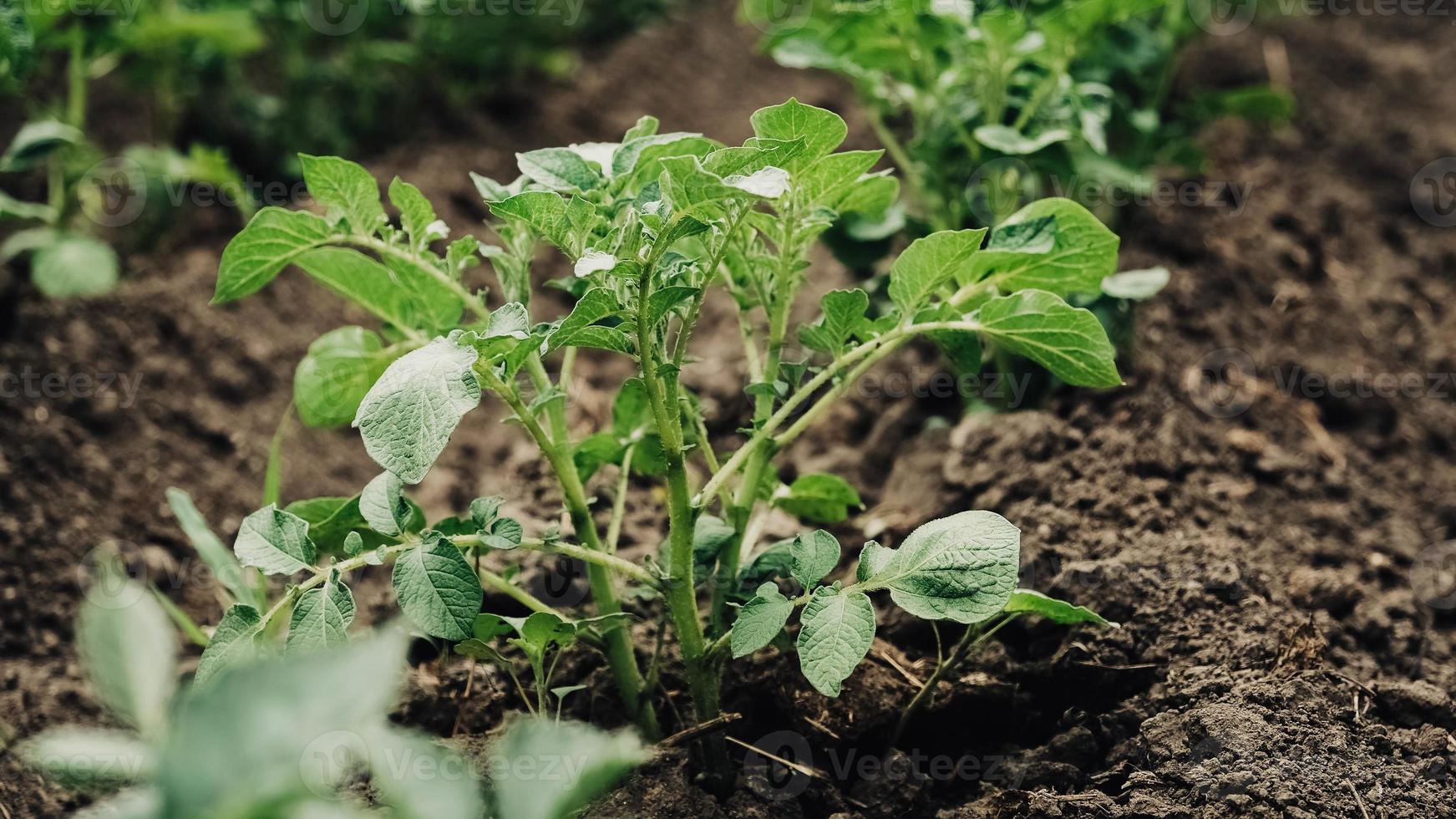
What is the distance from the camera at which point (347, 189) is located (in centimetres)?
125

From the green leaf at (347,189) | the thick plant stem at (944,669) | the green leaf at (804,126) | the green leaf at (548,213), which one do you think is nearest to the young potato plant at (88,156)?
the green leaf at (347,189)

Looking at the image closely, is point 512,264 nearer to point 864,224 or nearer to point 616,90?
point 864,224

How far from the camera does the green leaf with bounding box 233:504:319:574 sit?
116 centimetres

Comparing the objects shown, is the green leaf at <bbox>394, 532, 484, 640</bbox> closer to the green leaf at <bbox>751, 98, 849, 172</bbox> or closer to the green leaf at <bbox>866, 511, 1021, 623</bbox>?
the green leaf at <bbox>866, 511, 1021, 623</bbox>

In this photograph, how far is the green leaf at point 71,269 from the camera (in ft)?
7.08

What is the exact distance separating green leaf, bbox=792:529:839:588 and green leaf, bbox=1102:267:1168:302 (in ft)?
2.35

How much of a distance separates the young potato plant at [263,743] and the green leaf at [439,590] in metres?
0.23

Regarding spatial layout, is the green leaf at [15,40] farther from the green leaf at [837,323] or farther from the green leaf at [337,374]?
the green leaf at [837,323]

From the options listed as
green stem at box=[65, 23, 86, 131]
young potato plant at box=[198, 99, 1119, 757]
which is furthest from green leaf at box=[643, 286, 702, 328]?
green stem at box=[65, 23, 86, 131]

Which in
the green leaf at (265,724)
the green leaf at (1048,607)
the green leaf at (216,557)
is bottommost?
the green leaf at (1048,607)

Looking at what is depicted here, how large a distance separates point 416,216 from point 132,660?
0.69 metres

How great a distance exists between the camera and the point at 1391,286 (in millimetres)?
2424

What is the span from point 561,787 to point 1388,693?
115cm

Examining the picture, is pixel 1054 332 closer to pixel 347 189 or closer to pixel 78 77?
pixel 347 189
